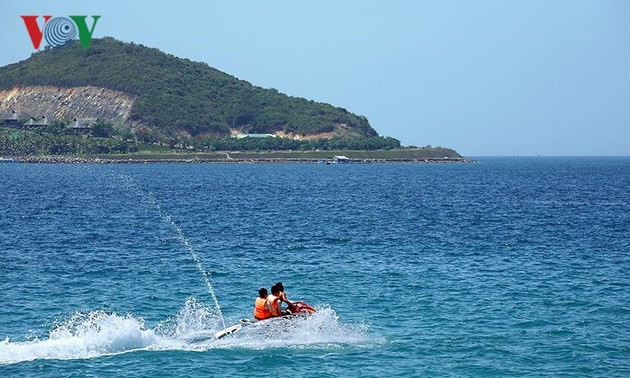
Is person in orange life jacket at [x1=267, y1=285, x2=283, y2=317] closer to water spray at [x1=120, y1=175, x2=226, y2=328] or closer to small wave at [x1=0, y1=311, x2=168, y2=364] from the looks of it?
water spray at [x1=120, y1=175, x2=226, y2=328]

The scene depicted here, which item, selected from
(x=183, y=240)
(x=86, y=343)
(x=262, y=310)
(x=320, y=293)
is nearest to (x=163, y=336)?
(x=86, y=343)

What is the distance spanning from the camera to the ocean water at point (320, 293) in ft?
91.6

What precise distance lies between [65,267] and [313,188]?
286 ft

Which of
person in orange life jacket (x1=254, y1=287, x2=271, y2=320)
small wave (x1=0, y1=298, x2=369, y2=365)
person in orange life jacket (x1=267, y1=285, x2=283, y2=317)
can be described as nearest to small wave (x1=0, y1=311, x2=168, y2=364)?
small wave (x1=0, y1=298, x2=369, y2=365)

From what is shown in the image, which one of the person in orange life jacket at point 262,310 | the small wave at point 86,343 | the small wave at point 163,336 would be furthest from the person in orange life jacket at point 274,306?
the small wave at point 86,343

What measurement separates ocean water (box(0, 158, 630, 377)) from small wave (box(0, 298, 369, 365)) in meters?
0.07

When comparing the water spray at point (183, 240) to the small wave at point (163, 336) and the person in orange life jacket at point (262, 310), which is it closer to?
the small wave at point (163, 336)

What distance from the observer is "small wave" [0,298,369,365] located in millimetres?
28312

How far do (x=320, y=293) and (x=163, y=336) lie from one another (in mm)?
9767

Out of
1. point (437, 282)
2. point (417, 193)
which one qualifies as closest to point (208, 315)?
point (437, 282)

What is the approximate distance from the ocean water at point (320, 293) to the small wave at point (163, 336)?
0.21ft

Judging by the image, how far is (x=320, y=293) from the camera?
127ft

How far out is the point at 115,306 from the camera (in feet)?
117

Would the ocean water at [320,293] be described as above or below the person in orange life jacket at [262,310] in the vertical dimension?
below
